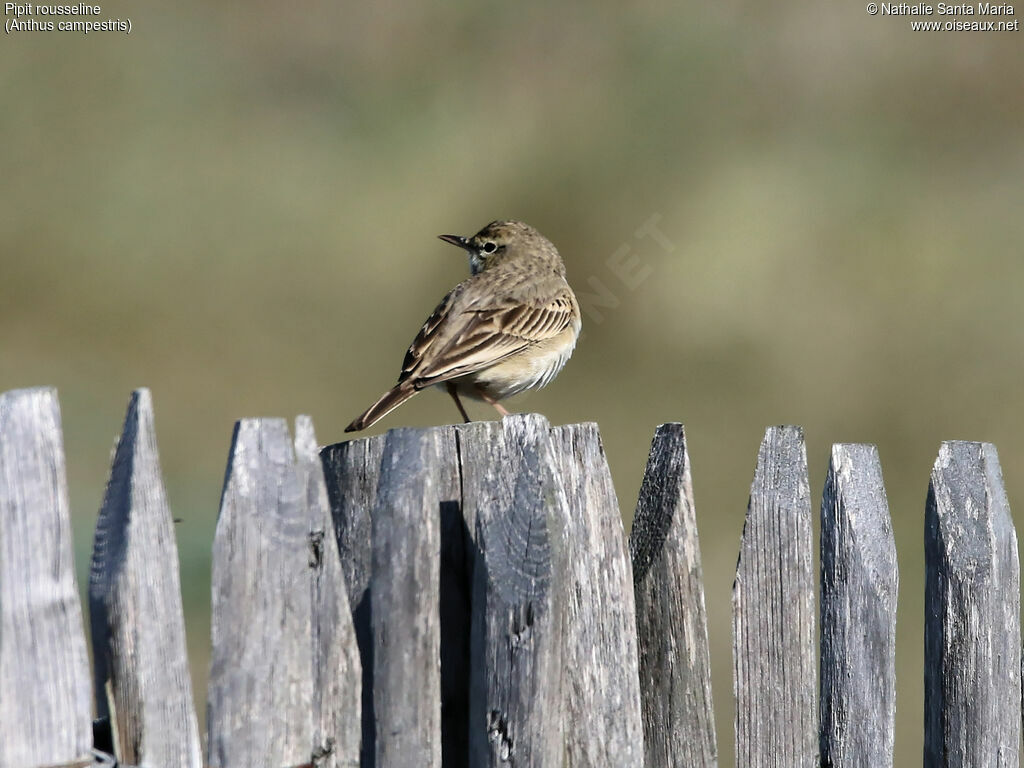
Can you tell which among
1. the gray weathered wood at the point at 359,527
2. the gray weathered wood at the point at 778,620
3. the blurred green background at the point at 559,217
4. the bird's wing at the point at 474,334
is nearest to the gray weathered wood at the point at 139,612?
the gray weathered wood at the point at 359,527

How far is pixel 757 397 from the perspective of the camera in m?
10.2

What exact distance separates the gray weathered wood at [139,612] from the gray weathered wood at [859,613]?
1.76m

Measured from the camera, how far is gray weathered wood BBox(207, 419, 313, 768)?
8.49 feet

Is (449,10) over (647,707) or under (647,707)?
over

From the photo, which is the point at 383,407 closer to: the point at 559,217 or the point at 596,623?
the point at 596,623

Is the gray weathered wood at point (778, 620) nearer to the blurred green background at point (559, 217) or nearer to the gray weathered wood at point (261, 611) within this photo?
the gray weathered wood at point (261, 611)

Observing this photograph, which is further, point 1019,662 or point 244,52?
point 244,52

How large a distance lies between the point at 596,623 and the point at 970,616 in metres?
1.15

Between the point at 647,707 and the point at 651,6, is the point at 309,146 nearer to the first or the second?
the point at 651,6

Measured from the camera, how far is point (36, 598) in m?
2.42

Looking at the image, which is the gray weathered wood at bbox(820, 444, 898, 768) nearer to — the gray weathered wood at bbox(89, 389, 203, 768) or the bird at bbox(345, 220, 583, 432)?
the gray weathered wood at bbox(89, 389, 203, 768)

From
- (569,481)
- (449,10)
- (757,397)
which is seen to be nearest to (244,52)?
(449,10)

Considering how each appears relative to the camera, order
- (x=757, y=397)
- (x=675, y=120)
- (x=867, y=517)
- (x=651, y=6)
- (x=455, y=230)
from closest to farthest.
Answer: (x=867, y=517), (x=757, y=397), (x=455, y=230), (x=675, y=120), (x=651, y=6)

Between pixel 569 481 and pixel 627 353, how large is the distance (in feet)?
25.1
